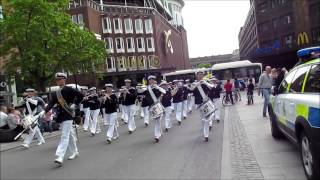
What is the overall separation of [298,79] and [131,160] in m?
3.75

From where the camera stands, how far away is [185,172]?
27.6ft

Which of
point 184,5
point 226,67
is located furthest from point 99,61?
point 184,5

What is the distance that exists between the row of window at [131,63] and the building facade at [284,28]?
16.3m

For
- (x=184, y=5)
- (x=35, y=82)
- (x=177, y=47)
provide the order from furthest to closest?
1. (x=184, y=5)
2. (x=177, y=47)
3. (x=35, y=82)

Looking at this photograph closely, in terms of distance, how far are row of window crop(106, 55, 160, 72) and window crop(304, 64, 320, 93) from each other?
65.6 metres

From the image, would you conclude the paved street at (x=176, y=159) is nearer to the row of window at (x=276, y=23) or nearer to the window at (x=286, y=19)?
the window at (x=286, y=19)

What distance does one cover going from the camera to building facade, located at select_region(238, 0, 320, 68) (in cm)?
6328

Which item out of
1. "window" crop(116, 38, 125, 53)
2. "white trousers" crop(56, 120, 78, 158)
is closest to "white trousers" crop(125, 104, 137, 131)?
"white trousers" crop(56, 120, 78, 158)

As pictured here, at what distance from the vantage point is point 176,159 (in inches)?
390

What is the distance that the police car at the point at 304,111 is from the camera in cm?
643

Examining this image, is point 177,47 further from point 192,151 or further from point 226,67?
point 192,151

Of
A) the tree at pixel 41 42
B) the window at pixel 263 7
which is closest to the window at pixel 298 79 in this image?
the tree at pixel 41 42

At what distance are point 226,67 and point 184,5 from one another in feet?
315

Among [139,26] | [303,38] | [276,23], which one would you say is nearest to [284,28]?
[276,23]
